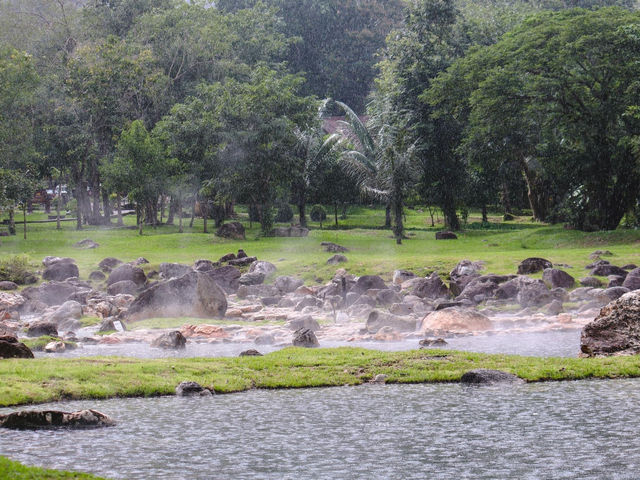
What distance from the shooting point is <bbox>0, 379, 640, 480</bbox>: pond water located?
10.9 m

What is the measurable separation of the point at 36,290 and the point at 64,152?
33.2 m

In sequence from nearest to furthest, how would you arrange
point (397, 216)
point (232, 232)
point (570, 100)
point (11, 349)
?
point (11, 349) → point (570, 100) → point (397, 216) → point (232, 232)

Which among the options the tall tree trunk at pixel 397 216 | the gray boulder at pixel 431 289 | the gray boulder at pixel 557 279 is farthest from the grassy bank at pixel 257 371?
the tall tree trunk at pixel 397 216

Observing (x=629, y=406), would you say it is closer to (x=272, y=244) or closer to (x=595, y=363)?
(x=595, y=363)

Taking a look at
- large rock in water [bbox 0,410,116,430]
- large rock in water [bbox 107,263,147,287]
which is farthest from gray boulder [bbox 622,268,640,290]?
large rock in water [bbox 0,410,116,430]

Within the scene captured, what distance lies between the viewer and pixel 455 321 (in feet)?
84.2

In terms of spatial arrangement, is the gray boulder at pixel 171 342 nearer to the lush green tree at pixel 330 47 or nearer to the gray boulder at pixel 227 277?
the gray boulder at pixel 227 277

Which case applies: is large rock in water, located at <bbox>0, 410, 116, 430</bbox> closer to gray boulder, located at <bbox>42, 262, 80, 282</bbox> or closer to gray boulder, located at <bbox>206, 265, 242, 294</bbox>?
gray boulder, located at <bbox>206, 265, 242, 294</bbox>

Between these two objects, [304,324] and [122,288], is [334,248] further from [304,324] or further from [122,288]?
[304,324]

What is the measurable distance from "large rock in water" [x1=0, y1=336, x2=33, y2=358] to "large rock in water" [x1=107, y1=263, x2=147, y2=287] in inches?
720

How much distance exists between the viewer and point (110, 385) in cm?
1645

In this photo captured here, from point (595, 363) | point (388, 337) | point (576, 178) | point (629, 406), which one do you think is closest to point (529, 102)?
point (576, 178)

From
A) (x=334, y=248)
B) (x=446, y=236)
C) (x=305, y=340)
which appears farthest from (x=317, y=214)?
(x=305, y=340)

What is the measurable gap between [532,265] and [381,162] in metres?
18.9
